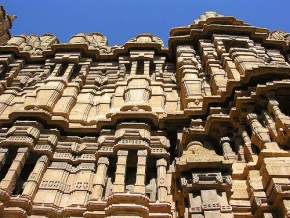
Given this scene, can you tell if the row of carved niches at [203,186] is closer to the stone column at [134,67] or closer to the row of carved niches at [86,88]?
the row of carved niches at [86,88]

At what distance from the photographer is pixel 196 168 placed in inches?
461

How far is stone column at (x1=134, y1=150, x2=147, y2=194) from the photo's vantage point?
502 inches

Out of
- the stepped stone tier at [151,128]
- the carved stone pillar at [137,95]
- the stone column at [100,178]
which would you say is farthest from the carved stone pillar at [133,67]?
the stone column at [100,178]

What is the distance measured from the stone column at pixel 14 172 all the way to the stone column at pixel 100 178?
249cm

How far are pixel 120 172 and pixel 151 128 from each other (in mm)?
2915

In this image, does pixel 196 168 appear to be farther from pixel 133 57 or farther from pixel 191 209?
pixel 133 57

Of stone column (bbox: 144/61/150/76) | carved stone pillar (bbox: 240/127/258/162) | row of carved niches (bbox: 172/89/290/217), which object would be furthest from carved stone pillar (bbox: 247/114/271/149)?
stone column (bbox: 144/61/150/76)

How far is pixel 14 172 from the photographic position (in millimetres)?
13609

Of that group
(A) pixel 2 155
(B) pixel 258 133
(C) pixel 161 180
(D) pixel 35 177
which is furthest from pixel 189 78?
(A) pixel 2 155

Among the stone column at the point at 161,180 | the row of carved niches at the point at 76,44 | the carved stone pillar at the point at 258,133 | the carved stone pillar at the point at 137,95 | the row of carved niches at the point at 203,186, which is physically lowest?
the row of carved niches at the point at 203,186

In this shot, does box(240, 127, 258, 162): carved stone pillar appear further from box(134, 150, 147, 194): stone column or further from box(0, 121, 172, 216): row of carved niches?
box(134, 150, 147, 194): stone column

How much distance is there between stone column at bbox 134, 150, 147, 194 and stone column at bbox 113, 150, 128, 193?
429mm

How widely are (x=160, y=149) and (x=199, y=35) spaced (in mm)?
10054

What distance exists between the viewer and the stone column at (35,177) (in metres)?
13.0
